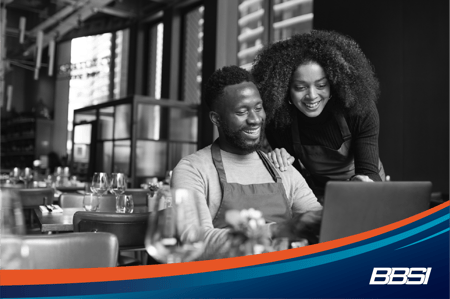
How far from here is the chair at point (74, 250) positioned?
3.96 feet

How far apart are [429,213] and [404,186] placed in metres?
0.13

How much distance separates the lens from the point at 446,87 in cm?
384

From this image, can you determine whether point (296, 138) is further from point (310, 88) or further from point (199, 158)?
point (199, 158)

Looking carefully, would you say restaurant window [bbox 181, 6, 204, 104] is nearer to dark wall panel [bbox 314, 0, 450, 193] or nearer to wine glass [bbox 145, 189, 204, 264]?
dark wall panel [bbox 314, 0, 450, 193]

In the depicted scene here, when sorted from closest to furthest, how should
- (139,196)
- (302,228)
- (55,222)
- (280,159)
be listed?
(302,228), (280,159), (55,222), (139,196)

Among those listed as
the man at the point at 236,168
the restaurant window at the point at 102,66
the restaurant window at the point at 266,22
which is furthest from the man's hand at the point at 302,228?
the restaurant window at the point at 102,66

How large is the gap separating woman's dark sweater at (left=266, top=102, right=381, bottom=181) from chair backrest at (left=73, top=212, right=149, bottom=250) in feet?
2.42

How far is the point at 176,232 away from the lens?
30.3 inches

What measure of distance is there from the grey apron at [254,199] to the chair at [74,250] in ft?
1.24

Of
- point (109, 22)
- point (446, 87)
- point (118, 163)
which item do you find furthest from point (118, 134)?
point (446, 87)

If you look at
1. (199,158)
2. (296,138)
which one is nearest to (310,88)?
(296,138)

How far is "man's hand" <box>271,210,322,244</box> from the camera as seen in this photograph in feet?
3.07

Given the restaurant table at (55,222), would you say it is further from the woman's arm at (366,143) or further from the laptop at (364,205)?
the laptop at (364,205)

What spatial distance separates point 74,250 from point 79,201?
2.06 meters
